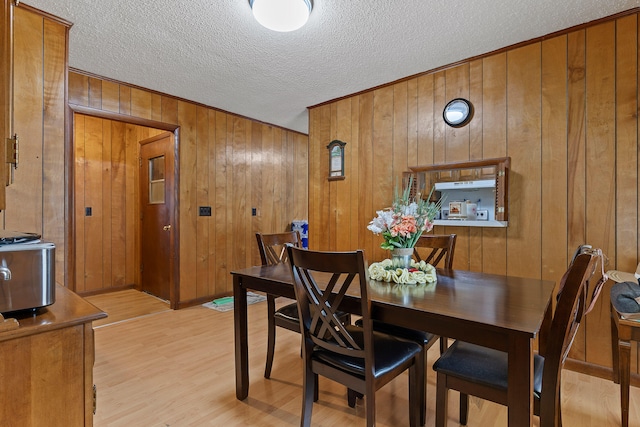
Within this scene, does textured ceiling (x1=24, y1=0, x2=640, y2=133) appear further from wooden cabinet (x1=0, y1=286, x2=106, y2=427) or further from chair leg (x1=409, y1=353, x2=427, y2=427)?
chair leg (x1=409, y1=353, x2=427, y2=427)

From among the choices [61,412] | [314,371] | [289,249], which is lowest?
[314,371]

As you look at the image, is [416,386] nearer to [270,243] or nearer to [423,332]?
[423,332]

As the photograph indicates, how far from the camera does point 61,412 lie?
0.94 metres

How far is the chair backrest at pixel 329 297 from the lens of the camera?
129 cm

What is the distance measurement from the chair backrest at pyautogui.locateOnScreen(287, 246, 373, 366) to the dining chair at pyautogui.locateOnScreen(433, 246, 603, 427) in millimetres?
364

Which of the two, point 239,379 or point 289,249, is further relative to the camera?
point 239,379

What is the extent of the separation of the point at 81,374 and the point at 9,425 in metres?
0.17

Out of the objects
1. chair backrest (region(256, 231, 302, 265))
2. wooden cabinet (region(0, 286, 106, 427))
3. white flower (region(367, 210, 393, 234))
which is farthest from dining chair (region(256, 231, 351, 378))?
wooden cabinet (region(0, 286, 106, 427))

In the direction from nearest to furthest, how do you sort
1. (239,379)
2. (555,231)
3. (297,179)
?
1. (239,379)
2. (555,231)
3. (297,179)

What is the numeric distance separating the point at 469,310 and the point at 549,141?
5.78ft

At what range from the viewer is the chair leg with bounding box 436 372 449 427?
1.38 m

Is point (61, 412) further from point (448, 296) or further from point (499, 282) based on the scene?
point (499, 282)

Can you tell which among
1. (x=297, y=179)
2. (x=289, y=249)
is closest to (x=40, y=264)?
(x=289, y=249)

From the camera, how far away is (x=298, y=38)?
7.72 ft
